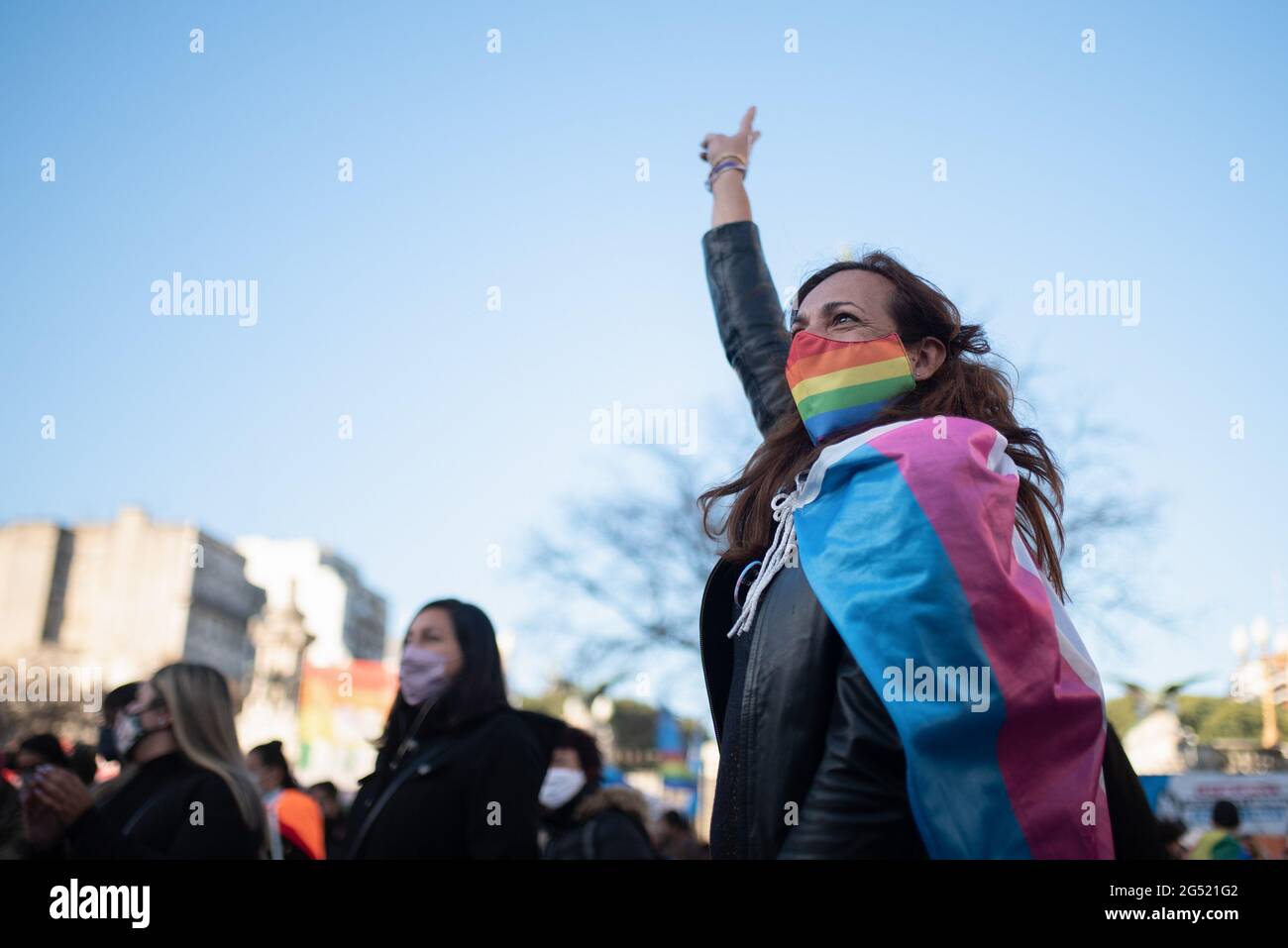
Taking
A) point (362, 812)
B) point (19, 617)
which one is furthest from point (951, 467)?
point (19, 617)

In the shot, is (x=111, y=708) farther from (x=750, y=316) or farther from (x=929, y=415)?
(x=929, y=415)

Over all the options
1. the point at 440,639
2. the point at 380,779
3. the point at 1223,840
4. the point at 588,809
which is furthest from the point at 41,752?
the point at 1223,840

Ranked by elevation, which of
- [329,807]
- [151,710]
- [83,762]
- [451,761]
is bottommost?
[329,807]

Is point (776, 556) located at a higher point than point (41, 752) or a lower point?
higher

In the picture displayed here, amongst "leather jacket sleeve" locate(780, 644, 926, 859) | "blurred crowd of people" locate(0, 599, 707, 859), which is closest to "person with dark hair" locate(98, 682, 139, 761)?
"blurred crowd of people" locate(0, 599, 707, 859)

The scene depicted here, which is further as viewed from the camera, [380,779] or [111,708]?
[111,708]

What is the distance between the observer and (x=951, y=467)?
1.47 meters

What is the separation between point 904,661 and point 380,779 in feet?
8.66

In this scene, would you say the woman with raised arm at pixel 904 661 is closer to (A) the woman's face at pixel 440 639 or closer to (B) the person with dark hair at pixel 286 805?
(A) the woman's face at pixel 440 639

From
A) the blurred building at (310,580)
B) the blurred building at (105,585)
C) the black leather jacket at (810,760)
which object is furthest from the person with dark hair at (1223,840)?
the blurred building at (310,580)

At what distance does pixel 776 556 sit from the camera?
5.65 feet
